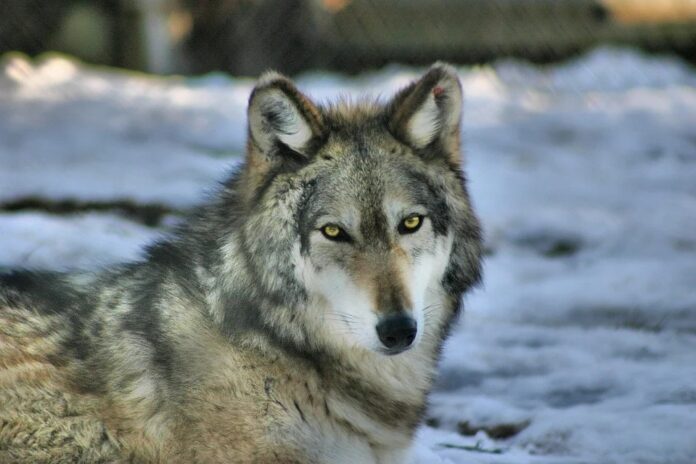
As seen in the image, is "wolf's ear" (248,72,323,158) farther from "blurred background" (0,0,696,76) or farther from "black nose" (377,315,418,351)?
"blurred background" (0,0,696,76)

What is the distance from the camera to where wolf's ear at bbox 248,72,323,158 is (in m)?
3.56

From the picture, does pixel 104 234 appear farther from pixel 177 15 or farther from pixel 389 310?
pixel 177 15

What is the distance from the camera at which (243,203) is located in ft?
12.4

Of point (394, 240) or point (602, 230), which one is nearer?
point (394, 240)

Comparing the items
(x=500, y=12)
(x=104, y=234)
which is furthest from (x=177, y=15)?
(x=104, y=234)

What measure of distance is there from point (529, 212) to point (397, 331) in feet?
15.7

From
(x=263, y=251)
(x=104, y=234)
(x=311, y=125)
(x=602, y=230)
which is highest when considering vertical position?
(x=311, y=125)

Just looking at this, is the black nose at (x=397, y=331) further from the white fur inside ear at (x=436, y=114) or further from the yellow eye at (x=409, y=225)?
the white fur inside ear at (x=436, y=114)

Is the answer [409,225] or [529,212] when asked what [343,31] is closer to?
[529,212]

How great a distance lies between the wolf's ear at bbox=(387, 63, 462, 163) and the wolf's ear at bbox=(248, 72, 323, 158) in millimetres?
344

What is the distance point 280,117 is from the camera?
3.63 metres

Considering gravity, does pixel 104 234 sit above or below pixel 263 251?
below

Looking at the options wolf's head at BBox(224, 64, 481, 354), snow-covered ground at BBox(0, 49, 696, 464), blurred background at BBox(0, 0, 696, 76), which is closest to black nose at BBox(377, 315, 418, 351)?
wolf's head at BBox(224, 64, 481, 354)

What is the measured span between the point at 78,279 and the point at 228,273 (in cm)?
67
